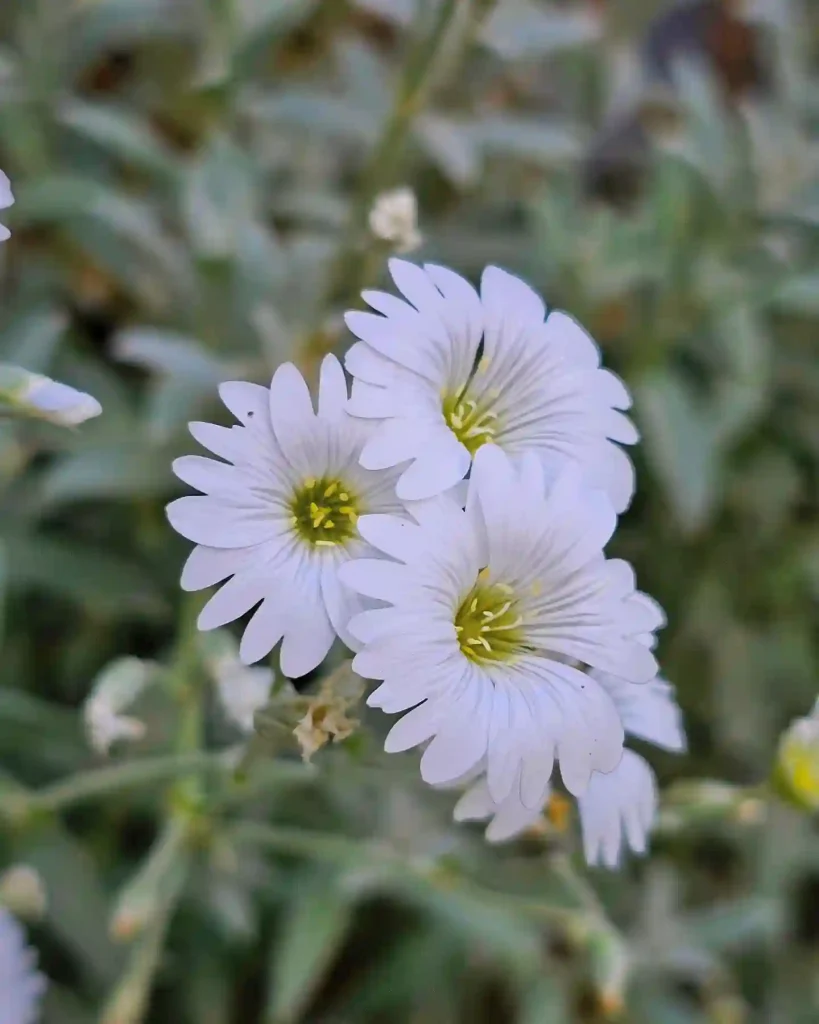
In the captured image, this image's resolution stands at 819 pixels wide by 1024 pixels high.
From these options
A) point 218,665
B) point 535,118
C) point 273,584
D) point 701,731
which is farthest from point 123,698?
point 535,118

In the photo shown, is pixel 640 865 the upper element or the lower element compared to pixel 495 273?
lower

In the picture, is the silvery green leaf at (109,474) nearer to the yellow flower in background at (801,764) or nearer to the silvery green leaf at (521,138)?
the silvery green leaf at (521,138)

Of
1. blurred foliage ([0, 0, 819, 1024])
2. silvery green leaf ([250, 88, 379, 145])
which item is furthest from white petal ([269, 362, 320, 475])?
silvery green leaf ([250, 88, 379, 145])

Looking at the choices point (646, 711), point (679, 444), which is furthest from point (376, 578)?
point (679, 444)

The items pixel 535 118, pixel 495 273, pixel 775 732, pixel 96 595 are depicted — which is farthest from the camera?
pixel 535 118

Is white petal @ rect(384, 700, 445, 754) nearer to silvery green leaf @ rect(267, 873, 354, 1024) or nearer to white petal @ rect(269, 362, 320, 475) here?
white petal @ rect(269, 362, 320, 475)

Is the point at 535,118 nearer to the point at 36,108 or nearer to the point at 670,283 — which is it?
the point at 670,283

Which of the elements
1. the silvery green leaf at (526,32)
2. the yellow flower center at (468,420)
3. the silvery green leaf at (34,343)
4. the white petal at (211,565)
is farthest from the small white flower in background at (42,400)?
the silvery green leaf at (526,32)
